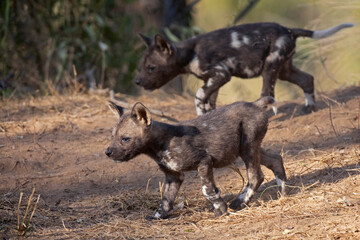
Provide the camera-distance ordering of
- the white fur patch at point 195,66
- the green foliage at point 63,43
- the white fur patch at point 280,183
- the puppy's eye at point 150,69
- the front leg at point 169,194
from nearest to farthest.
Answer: the front leg at point 169,194 < the white fur patch at point 280,183 < the white fur patch at point 195,66 < the puppy's eye at point 150,69 < the green foliage at point 63,43

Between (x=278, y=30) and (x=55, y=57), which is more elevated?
(x=278, y=30)

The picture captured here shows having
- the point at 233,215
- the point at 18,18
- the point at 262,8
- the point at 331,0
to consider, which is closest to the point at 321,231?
the point at 233,215

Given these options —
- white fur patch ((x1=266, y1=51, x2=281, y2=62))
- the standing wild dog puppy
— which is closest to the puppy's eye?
the standing wild dog puppy

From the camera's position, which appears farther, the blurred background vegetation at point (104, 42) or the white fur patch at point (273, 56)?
the blurred background vegetation at point (104, 42)

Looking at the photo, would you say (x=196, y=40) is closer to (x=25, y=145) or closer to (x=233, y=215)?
(x=25, y=145)

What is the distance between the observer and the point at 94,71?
10828 mm

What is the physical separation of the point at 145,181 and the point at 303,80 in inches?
130

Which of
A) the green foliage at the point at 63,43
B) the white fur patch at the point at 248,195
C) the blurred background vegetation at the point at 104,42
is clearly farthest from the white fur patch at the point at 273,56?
the green foliage at the point at 63,43

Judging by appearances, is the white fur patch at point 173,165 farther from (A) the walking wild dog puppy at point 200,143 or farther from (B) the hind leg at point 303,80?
(B) the hind leg at point 303,80

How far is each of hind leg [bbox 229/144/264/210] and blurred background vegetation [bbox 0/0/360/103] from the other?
4.99m

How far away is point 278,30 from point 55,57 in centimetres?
510

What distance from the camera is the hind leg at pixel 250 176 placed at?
5008 mm

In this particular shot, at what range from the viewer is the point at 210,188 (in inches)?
187

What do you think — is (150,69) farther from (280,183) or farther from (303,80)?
(280,183)
